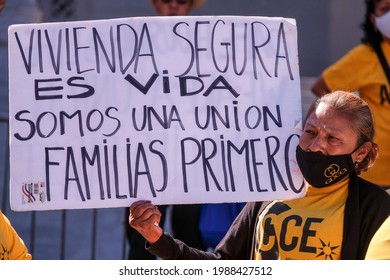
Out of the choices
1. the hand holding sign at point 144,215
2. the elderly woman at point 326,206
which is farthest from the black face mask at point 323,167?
the hand holding sign at point 144,215

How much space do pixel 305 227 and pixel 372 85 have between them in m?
2.54

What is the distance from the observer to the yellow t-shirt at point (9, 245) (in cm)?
488

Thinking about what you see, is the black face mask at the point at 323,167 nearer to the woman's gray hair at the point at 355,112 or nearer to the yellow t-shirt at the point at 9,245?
the woman's gray hair at the point at 355,112

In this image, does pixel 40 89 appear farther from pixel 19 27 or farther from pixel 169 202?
pixel 169 202

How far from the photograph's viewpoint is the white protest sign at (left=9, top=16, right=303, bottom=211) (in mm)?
5023

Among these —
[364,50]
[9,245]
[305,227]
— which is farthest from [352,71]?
[9,245]

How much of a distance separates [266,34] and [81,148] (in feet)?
2.78

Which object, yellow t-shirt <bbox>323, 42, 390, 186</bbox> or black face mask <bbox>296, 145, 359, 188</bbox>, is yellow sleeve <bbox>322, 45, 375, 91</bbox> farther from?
black face mask <bbox>296, 145, 359, 188</bbox>

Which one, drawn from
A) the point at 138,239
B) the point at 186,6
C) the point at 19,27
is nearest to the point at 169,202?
the point at 19,27

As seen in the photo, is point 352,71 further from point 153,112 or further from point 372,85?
point 153,112

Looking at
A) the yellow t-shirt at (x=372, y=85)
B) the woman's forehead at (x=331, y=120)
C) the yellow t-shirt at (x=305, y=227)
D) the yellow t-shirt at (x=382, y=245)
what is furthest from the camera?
the yellow t-shirt at (x=372, y=85)

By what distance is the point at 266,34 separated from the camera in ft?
16.9

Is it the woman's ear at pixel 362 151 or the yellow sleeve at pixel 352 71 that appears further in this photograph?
the yellow sleeve at pixel 352 71

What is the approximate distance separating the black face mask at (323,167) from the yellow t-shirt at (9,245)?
3.67ft
